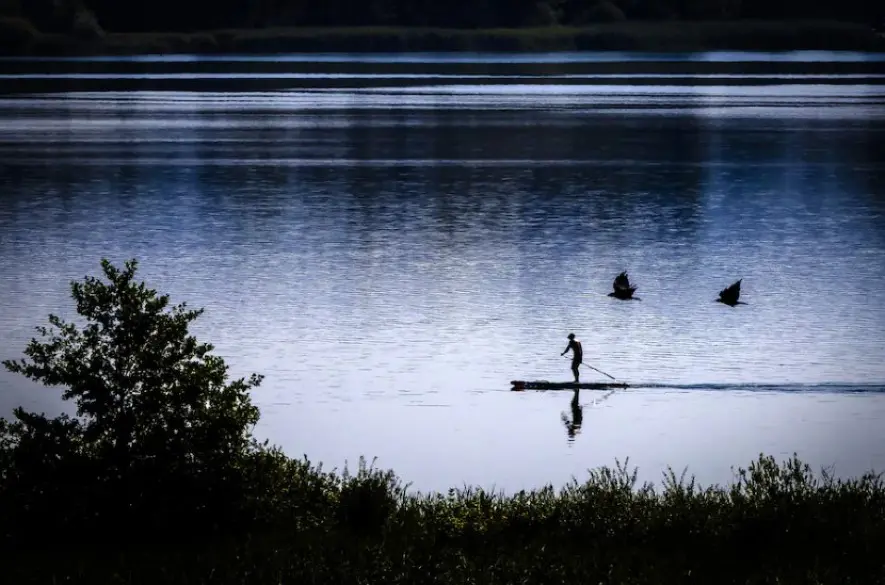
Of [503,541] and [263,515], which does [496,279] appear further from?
[503,541]

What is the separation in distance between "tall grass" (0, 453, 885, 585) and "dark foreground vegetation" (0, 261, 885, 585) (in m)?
0.03

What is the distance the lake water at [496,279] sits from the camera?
33.2 meters

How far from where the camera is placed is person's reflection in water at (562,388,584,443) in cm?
3303

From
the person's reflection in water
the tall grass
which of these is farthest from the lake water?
the tall grass

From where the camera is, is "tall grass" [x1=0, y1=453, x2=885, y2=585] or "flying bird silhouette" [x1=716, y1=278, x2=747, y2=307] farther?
"flying bird silhouette" [x1=716, y1=278, x2=747, y2=307]

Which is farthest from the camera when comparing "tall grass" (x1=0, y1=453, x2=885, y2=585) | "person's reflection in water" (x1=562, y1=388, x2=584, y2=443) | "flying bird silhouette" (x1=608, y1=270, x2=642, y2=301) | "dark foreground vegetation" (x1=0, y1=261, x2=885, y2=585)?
"flying bird silhouette" (x1=608, y1=270, x2=642, y2=301)

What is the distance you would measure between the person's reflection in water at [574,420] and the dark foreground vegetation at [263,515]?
28.9 ft

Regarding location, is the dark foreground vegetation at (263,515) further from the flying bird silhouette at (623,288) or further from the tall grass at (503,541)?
the flying bird silhouette at (623,288)

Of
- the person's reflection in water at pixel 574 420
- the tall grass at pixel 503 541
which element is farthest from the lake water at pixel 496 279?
the tall grass at pixel 503 541

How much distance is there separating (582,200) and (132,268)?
A: 62009mm

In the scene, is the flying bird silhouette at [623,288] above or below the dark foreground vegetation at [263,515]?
below

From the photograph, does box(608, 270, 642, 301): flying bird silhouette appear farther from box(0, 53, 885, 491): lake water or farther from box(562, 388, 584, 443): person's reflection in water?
box(562, 388, 584, 443): person's reflection in water

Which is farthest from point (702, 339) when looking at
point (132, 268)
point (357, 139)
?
point (357, 139)

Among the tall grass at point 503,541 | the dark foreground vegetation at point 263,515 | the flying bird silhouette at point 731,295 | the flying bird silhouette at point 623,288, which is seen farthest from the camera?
the flying bird silhouette at point 623,288
